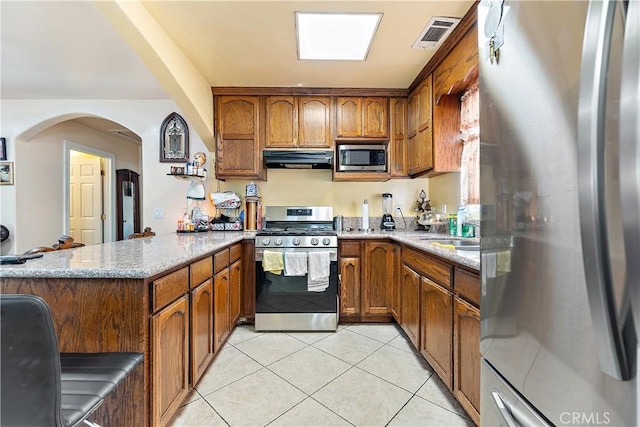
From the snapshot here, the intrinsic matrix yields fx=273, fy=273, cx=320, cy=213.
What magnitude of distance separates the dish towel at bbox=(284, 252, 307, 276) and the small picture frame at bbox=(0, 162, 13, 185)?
3.61 meters

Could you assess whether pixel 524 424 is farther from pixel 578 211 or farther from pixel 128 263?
pixel 128 263

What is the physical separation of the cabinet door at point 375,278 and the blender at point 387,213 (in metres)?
0.53

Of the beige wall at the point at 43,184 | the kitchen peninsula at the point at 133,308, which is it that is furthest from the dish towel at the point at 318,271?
the beige wall at the point at 43,184

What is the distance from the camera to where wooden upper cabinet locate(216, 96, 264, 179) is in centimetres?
290

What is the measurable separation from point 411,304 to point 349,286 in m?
0.67

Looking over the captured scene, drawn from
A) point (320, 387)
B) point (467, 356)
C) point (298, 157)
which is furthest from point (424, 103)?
point (320, 387)

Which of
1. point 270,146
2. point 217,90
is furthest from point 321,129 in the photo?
point 217,90

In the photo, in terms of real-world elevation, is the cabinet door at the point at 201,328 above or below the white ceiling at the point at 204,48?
below

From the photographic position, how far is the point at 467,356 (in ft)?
4.34

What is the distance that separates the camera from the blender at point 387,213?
3.07m

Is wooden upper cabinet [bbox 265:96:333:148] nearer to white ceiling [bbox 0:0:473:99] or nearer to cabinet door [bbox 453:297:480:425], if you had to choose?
white ceiling [bbox 0:0:473:99]

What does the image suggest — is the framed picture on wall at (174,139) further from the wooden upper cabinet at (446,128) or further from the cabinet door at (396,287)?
the wooden upper cabinet at (446,128)

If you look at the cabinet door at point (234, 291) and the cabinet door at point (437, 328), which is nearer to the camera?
the cabinet door at point (437, 328)

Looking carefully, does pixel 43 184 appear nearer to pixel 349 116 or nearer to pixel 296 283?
pixel 296 283
